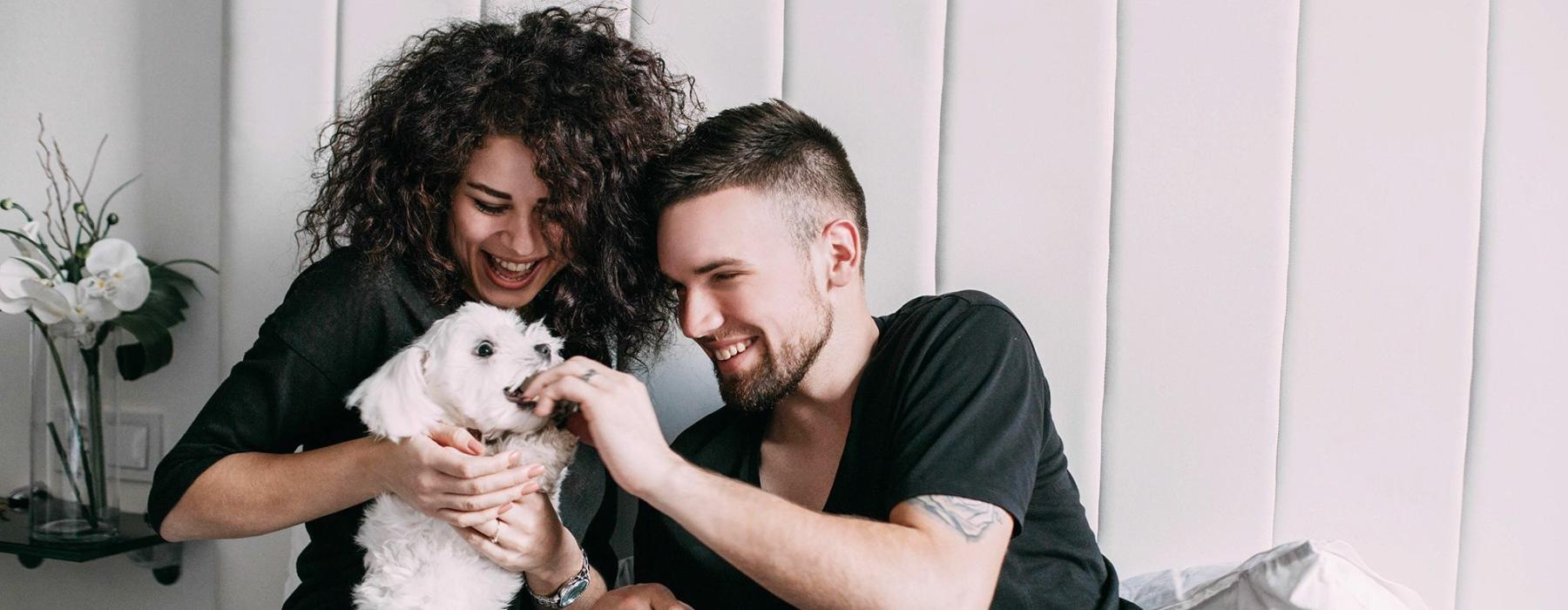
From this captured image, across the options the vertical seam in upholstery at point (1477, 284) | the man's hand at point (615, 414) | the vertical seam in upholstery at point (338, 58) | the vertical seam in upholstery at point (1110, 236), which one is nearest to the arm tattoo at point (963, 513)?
the man's hand at point (615, 414)

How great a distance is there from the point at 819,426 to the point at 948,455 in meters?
0.38

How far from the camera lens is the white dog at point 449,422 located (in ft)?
3.72

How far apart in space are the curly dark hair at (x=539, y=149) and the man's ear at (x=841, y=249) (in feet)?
0.99

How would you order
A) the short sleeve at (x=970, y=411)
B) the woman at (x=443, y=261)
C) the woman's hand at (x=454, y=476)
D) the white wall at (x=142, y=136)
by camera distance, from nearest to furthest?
the woman's hand at (x=454, y=476)
the short sleeve at (x=970, y=411)
the woman at (x=443, y=261)
the white wall at (x=142, y=136)

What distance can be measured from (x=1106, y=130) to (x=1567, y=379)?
2.92ft

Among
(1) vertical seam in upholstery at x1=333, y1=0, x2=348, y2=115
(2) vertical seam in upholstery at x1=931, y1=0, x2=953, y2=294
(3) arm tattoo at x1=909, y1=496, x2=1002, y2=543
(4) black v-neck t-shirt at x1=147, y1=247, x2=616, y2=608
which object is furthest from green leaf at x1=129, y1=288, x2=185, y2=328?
(3) arm tattoo at x1=909, y1=496, x2=1002, y2=543

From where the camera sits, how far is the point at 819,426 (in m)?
1.56

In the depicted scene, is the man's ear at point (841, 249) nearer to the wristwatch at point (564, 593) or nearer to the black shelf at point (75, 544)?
the wristwatch at point (564, 593)

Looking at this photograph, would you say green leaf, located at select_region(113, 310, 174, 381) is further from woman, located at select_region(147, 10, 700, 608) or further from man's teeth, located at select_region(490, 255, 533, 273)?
man's teeth, located at select_region(490, 255, 533, 273)

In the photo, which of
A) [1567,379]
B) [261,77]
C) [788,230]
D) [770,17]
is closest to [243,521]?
[788,230]

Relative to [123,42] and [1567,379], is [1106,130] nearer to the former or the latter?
[1567,379]

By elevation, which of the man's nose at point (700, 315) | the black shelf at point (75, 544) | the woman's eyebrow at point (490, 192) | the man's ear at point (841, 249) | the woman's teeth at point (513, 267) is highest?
the woman's eyebrow at point (490, 192)

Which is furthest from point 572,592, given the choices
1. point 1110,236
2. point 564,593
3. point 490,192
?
point 1110,236

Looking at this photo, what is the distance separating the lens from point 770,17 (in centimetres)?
181
